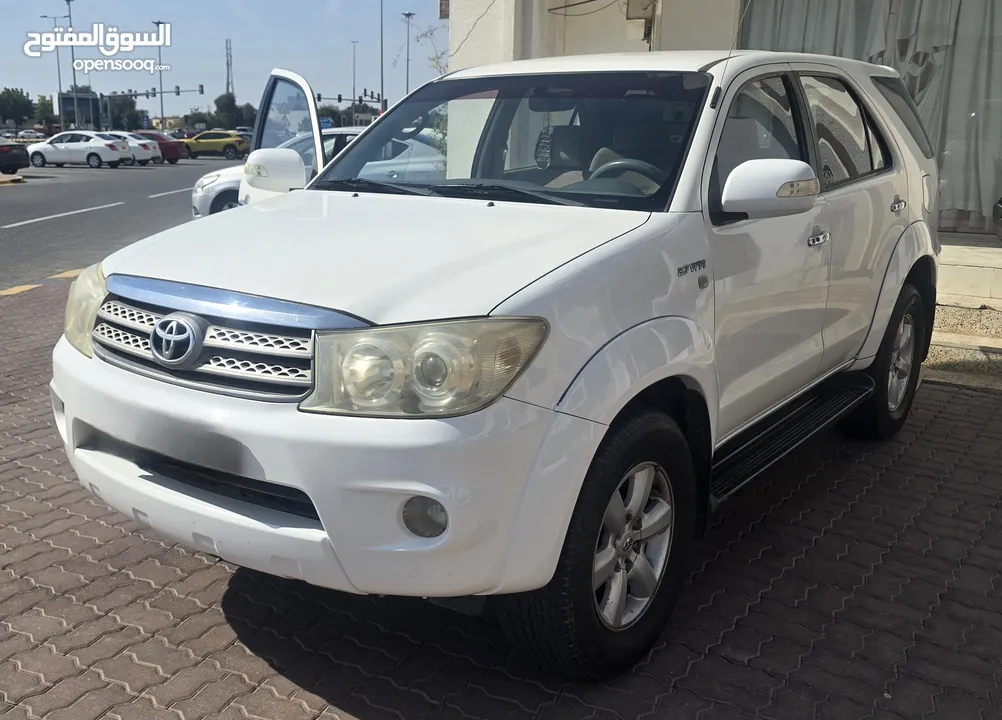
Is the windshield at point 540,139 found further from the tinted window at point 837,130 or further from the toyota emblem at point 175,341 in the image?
the toyota emblem at point 175,341

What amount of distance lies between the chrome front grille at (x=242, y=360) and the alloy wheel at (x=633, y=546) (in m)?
0.92

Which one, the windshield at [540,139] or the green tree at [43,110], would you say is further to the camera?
the green tree at [43,110]

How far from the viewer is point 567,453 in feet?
7.62

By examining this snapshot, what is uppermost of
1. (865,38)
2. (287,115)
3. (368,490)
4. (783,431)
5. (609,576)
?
(865,38)

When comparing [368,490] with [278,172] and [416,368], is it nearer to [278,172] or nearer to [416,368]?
[416,368]

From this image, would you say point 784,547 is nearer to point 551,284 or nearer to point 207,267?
point 551,284

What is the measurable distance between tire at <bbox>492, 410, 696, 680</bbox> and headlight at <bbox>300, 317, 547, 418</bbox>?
41 centimetres

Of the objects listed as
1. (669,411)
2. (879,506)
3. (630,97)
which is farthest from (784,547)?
(630,97)

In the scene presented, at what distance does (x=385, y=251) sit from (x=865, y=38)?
25.1ft

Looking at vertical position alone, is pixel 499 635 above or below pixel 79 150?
below

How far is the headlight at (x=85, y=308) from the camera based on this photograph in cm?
281

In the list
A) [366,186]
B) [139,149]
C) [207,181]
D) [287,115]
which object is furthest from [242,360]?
[139,149]

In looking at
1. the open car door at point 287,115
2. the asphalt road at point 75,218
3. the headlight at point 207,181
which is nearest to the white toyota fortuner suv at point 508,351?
the open car door at point 287,115

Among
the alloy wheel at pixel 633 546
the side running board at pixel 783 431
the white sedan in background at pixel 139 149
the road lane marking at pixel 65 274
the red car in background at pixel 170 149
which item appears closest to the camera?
the alloy wheel at pixel 633 546
